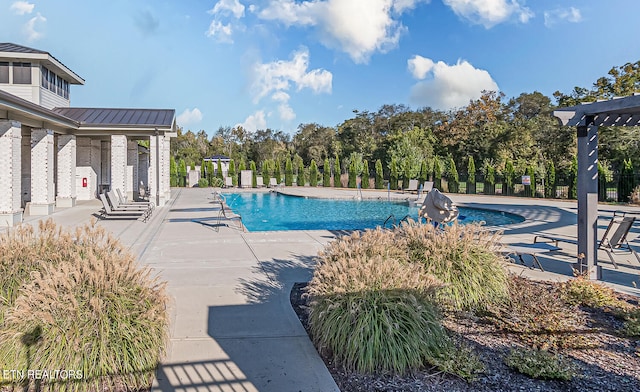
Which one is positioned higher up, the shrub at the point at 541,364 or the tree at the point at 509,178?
the tree at the point at 509,178

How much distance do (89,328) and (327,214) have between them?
572 inches

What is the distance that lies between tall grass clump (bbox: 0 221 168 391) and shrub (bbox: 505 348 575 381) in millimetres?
2697

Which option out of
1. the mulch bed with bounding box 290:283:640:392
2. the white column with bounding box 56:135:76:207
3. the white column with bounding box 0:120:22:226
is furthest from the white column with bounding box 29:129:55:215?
the mulch bed with bounding box 290:283:640:392

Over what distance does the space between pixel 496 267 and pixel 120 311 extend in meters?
3.80

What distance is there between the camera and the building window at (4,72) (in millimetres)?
14898

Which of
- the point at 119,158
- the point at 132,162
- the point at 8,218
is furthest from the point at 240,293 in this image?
the point at 132,162

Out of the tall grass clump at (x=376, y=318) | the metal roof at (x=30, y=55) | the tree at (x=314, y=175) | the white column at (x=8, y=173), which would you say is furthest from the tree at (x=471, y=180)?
the tall grass clump at (x=376, y=318)

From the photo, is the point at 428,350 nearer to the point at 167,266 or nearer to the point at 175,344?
the point at 175,344

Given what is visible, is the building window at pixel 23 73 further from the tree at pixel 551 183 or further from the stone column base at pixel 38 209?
→ the tree at pixel 551 183

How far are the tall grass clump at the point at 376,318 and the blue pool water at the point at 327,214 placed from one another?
8.54 m

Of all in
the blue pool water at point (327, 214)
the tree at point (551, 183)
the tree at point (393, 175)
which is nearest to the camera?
the blue pool water at point (327, 214)

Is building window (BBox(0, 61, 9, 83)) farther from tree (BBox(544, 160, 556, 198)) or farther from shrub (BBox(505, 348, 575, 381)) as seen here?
tree (BBox(544, 160, 556, 198))

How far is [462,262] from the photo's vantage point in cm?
450

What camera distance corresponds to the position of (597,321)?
160 inches
